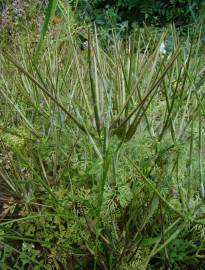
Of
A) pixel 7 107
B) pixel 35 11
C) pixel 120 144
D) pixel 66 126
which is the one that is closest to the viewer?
pixel 120 144

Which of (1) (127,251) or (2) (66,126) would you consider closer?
(1) (127,251)

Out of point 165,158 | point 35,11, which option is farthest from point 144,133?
point 35,11

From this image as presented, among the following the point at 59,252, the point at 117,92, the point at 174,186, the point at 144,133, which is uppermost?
the point at 117,92

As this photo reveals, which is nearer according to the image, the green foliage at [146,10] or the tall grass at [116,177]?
the tall grass at [116,177]

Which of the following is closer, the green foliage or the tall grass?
the tall grass

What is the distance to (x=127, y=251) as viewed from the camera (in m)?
1.71

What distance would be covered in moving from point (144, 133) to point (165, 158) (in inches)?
4.9

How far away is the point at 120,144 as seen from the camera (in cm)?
151

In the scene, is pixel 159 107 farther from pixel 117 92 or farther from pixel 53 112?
pixel 53 112

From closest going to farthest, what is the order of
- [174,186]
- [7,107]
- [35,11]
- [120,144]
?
[120,144], [174,186], [7,107], [35,11]

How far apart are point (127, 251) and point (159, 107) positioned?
0.57 metres

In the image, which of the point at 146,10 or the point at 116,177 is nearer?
the point at 116,177

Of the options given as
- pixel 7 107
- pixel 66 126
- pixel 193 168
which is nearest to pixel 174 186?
pixel 193 168

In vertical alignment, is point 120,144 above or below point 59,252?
above
